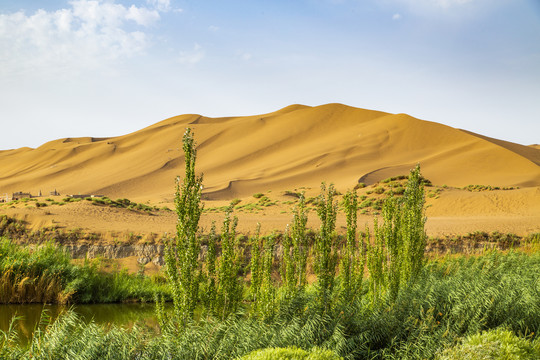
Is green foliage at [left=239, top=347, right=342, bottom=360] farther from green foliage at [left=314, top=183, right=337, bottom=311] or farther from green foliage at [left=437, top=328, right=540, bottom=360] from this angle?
green foliage at [left=314, top=183, right=337, bottom=311]

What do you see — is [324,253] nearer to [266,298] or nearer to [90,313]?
[266,298]

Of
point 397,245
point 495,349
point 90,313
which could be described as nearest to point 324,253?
point 495,349

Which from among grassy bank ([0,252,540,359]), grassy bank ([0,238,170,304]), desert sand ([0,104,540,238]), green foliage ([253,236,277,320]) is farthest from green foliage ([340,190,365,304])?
desert sand ([0,104,540,238])

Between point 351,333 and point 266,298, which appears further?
point 266,298

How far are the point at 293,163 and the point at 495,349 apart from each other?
1788 inches

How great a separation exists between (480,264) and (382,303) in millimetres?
4793

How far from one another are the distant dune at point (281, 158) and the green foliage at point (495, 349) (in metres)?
32.3

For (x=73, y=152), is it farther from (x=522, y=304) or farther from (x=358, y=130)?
(x=522, y=304)

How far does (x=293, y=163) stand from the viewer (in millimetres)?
49219

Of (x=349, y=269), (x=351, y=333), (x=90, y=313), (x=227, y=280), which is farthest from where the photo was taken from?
(x=90, y=313)

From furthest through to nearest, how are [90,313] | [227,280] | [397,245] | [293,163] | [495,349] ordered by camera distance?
1. [293,163]
2. [90,313]
3. [397,245]
4. [227,280]
5. [495,349]

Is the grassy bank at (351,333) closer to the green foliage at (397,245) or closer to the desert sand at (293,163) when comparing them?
the green foliage at (397,245)

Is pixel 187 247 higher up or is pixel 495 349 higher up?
pixel 187 247

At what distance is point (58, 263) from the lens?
34.7 ft
